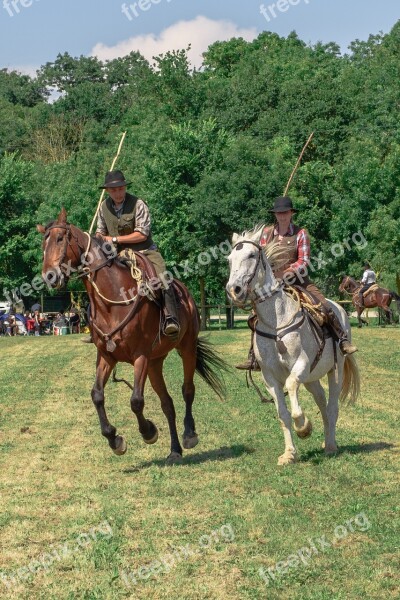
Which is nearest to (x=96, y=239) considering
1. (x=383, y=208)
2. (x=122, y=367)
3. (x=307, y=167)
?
(x=122, y=367)

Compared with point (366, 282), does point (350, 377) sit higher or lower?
lower

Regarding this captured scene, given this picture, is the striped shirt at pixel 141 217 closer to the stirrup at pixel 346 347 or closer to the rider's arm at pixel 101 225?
the rider's arm at pixel 101 225

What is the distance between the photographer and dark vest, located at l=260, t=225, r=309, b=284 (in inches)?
484

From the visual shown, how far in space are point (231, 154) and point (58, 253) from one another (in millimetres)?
45434

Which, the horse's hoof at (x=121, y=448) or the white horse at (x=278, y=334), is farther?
the horse's hoof at (x=121, y=448)

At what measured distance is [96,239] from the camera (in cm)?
1220

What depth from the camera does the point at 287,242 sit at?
12445 millimetres

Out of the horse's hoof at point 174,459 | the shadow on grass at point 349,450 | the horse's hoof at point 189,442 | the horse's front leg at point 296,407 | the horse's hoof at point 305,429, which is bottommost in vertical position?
the shadow on grass at point 349,450

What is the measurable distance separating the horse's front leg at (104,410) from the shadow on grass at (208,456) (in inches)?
13.3

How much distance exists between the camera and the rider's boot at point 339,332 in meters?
12.4

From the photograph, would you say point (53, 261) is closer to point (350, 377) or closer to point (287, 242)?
point (287, 242)

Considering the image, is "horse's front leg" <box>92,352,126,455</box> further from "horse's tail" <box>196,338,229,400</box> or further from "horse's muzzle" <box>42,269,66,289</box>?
"horse's tail" <box>196,338,229,400</box>

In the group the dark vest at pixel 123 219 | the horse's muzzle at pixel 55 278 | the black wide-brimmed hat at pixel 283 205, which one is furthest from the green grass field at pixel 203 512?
the black wide-brimmed hat at pixel 283 205

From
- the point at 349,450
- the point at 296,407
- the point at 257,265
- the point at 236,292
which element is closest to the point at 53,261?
the point at 236,292
